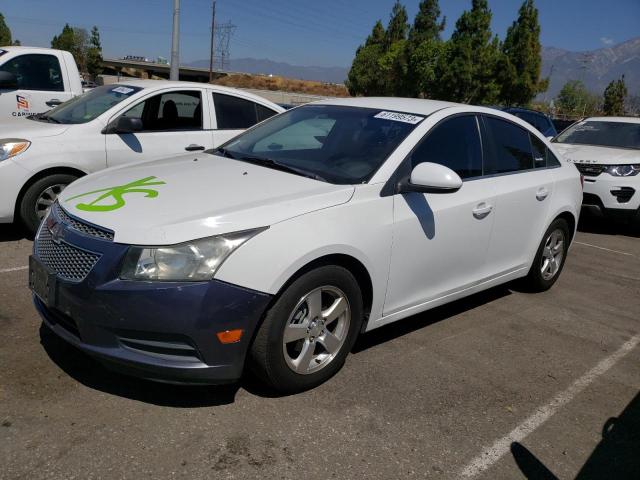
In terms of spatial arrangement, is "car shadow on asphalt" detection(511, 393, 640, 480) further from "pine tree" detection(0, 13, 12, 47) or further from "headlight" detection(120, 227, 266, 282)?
"pine tree" detection(0, 13, 12, 47)

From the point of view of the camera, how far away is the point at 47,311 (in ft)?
10.0

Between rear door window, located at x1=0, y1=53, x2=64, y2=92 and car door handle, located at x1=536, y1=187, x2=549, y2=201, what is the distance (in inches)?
259

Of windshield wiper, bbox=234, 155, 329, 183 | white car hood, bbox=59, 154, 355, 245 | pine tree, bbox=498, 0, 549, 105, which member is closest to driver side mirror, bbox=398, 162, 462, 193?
white car hood, bbox=59, 154, 355, 245

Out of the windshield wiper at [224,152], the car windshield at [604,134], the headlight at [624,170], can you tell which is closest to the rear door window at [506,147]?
the windshield wiper at [224,152]

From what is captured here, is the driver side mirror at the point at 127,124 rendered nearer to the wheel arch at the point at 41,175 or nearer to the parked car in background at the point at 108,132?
the parked car in background at the point at 108,132

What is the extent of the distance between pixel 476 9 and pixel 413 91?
8.45 m

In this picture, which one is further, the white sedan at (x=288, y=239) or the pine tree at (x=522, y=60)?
the pine tree at (x=522, y=60)

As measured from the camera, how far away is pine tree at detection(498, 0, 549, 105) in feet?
139

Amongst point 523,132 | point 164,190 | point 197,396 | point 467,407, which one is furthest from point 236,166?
point 523,132

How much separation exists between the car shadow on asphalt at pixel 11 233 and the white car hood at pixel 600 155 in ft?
22.4

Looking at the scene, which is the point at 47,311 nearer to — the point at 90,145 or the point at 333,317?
the point at 333,317

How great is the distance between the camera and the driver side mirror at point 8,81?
24.8 ft

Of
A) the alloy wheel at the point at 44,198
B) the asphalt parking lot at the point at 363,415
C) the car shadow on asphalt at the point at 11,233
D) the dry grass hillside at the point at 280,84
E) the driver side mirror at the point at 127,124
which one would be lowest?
the dry grass hillside at the point at 280,84

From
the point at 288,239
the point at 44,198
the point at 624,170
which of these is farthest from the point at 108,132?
the point at 624,170
